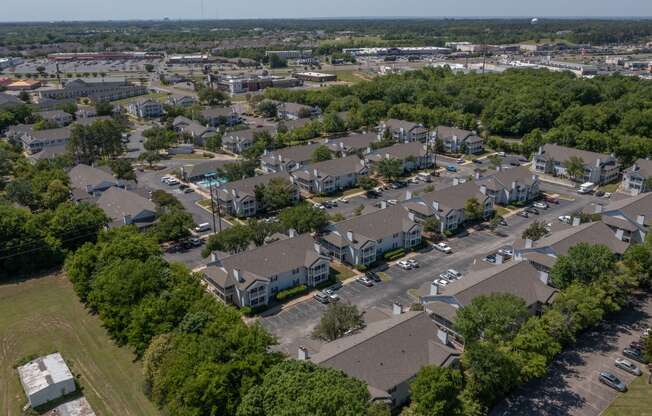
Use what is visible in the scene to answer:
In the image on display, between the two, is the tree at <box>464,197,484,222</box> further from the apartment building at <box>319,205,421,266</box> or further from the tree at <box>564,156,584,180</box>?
the tree at <box>564,156,584,180</box>

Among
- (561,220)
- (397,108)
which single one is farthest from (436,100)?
(561,220)

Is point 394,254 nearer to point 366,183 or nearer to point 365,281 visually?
point 365,281

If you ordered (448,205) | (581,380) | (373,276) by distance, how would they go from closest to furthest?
(581,380)
(373,276)
(448,205)

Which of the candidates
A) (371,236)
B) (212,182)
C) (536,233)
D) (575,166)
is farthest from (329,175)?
(575,166)

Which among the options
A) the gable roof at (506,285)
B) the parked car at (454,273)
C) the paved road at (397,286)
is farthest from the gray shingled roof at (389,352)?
the parked car at (454,273)

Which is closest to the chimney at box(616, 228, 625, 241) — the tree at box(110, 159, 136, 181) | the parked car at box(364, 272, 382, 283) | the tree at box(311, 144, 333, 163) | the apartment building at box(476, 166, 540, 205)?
the apartment building at box(476, 166, 540, 205)

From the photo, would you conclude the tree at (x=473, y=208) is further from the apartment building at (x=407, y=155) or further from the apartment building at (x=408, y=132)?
the apartment building at (x=408, y=132)

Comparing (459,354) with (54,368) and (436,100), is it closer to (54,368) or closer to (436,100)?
(54,368)
